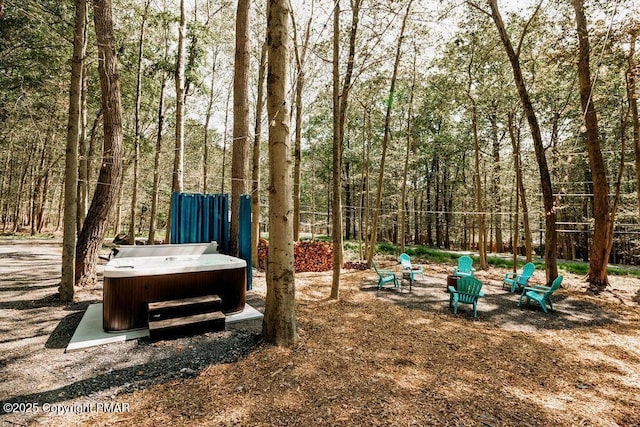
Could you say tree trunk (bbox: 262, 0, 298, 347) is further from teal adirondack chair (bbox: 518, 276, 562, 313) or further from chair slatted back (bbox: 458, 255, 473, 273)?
chair slatted back (bbox: 458, 255, 473, 273)

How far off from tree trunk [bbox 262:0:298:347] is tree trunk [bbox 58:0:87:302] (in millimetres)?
3278

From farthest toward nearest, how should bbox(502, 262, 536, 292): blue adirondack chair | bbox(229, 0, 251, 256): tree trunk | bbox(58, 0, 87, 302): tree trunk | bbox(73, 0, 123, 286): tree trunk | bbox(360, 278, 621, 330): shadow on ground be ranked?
1. bbox(502, 262, 536, 292): blue adirondack chair
2. bbox(229, 0, 251, 256): tree trunk
3. bbox(73, 0, 123, 286): tree trunk
4. bbox(360, 278, 621, 330): shadow on ground
5. bbox(58, 0, 87, 302): tree trunk

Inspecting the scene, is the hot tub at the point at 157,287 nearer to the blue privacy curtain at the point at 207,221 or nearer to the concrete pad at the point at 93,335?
the concrete pad at the point at 93,335

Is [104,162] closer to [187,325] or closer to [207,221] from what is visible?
[207,221]

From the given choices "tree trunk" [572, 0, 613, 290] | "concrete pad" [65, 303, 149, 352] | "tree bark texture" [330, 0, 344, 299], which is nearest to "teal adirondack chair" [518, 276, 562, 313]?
"tree trunk" [572, 0, 613, 290]

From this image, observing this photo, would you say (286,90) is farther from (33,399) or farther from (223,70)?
(223,70)

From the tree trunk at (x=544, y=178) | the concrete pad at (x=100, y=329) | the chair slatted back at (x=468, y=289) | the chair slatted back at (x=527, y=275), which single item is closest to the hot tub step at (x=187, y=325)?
the concrete pad at (x=100, y=329)

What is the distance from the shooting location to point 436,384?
8.51 feet

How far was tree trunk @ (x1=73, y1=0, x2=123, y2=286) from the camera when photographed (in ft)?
17.3

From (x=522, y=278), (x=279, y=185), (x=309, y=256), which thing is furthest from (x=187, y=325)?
(x=522, y=278)

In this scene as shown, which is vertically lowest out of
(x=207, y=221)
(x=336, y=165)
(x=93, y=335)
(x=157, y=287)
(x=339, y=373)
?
(x=339, y=373)

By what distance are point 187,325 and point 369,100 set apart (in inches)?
401

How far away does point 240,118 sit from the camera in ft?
20.1

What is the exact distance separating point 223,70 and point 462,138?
15.6 metres
